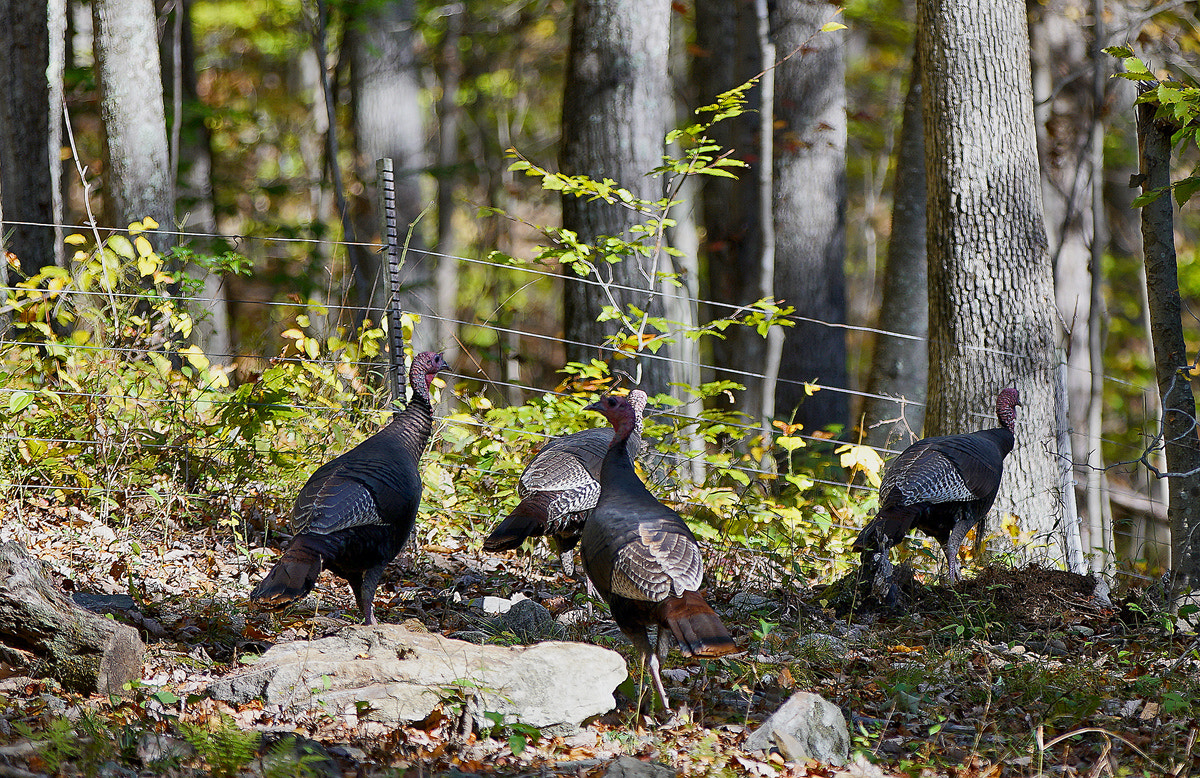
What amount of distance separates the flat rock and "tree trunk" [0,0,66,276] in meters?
6.19

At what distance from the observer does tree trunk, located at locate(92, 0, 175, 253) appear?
8.62m

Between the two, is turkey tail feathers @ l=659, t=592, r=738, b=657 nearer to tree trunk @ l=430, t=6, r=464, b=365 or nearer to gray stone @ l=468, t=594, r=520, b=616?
gray stone @ l=468, t=594, r=520, b=616

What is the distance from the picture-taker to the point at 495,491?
7422mm

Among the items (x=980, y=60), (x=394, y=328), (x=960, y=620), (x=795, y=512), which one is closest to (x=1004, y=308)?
(x=980, y=60)

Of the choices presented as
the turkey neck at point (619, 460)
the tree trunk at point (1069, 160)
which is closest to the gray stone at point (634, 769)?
the turkey neck at point (619, 460)

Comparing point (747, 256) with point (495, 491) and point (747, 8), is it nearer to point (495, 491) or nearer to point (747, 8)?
point (747, 8)

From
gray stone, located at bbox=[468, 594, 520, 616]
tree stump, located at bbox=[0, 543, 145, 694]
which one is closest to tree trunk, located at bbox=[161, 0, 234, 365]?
gray stone, located at bbox=[468, 594, 520, 616]

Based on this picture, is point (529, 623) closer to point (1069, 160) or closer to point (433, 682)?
point (433, 682)

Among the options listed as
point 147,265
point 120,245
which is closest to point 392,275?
point 147,265

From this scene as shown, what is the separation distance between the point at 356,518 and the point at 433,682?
4.05 feet

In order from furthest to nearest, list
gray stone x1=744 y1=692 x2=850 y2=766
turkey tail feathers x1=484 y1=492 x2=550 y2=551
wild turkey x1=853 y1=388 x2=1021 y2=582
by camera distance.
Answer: wild turkey x1=853 y1=388 x2=1021 y2=582
turkey tail feathers x1=484 y1=492 x2=550 y2=551
gray stone x1=744 y1=692 x2=850 y2=766

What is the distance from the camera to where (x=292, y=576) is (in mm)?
4504

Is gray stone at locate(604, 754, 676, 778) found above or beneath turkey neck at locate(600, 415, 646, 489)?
beneath

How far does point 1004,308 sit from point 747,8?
5.23 metres
